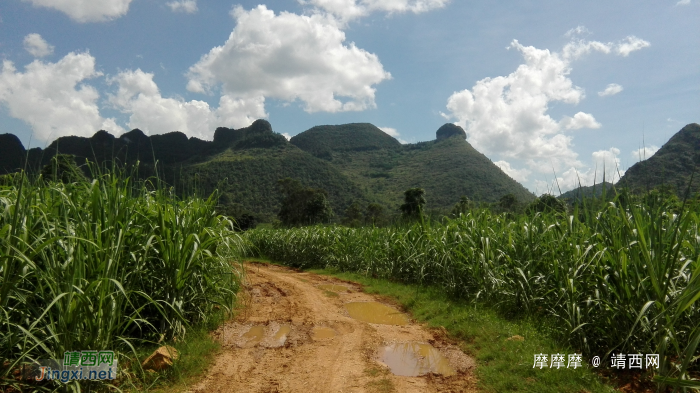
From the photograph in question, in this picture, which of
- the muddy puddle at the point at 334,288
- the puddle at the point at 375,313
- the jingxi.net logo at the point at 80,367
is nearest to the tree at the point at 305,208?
the muddy puddle at the point at 334,288

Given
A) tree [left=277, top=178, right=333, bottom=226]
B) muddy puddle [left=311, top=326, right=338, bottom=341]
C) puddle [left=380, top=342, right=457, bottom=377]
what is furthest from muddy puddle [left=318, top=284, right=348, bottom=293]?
tree [left=277, top=178, right=333, bottom=226]

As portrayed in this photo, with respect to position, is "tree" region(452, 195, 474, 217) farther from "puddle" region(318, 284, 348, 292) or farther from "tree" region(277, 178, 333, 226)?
"tree" region(277, 178, 333, 226)

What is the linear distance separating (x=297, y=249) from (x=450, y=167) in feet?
188

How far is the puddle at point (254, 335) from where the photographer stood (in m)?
4.88

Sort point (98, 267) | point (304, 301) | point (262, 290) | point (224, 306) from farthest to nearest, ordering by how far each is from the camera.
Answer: point (262, 290) → point (304, 301) → point (224, 306) → point (98, 267)

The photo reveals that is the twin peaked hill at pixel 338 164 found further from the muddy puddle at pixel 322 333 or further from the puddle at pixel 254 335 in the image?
the muddy puddle at pixel 322 333

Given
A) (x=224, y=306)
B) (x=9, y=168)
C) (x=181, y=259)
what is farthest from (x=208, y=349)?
(x=9, y=168)

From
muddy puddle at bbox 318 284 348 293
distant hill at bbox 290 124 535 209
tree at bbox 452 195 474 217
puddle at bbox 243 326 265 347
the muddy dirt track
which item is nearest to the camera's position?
the muddy dirt track

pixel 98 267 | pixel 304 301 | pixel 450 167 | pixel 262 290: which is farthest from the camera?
pixel 450 167

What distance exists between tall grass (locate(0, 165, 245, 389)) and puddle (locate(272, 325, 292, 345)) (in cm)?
80

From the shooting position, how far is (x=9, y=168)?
4.27 meters

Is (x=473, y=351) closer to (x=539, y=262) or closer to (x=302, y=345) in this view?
(x=539, y=262)

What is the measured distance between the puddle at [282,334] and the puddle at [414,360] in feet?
4.27

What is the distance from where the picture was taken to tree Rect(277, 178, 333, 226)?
32.5 meters
